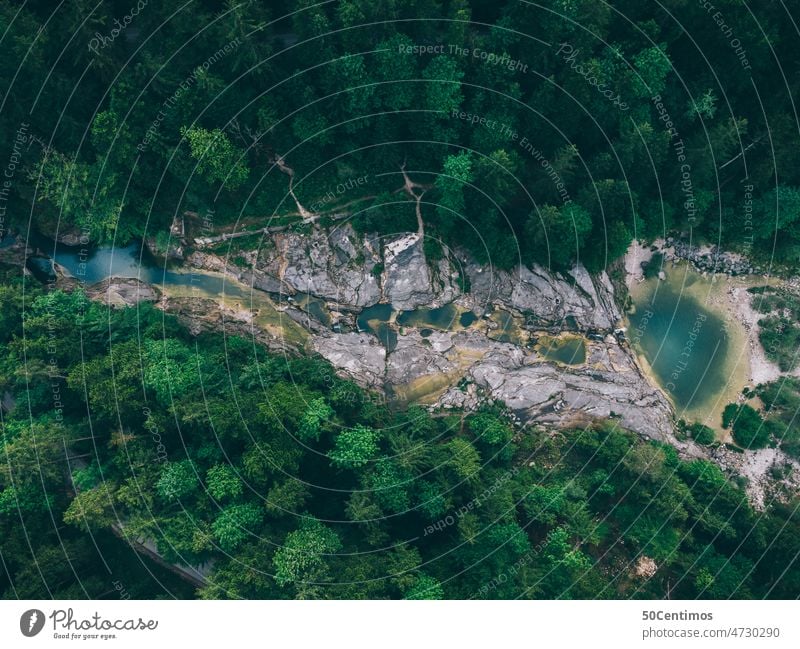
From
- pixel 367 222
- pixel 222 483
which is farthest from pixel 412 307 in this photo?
pixel 222 483

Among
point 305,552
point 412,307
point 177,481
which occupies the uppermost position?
point 412,307

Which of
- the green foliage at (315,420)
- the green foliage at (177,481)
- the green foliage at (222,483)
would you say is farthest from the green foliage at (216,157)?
the green foliage at (222,483)

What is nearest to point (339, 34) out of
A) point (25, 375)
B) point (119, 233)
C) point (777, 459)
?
point (119, 233)

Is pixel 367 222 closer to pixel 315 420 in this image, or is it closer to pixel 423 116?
pixel 423 116

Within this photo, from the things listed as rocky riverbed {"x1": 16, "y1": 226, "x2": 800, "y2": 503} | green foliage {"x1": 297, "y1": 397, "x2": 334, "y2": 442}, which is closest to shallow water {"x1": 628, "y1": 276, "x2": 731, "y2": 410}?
rocky riverbed {"x1": 16, "y1": 226, "x2": 800, "y2": 503}

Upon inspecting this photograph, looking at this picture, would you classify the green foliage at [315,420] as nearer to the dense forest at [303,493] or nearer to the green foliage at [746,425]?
the dense forest at [303,493]

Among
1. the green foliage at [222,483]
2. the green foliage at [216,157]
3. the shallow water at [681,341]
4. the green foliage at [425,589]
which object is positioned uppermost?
the green foliage at [216,157]

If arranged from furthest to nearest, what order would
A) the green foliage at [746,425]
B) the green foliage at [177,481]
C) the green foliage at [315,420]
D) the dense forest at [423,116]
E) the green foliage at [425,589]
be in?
the green foliage at [746,425], the green foliage at [315,420], the dense forest at [423,116], the green foliage at [177,481], the green foliage at [425,589]

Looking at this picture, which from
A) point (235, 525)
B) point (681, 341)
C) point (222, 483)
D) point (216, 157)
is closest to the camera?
point (235, 525)
